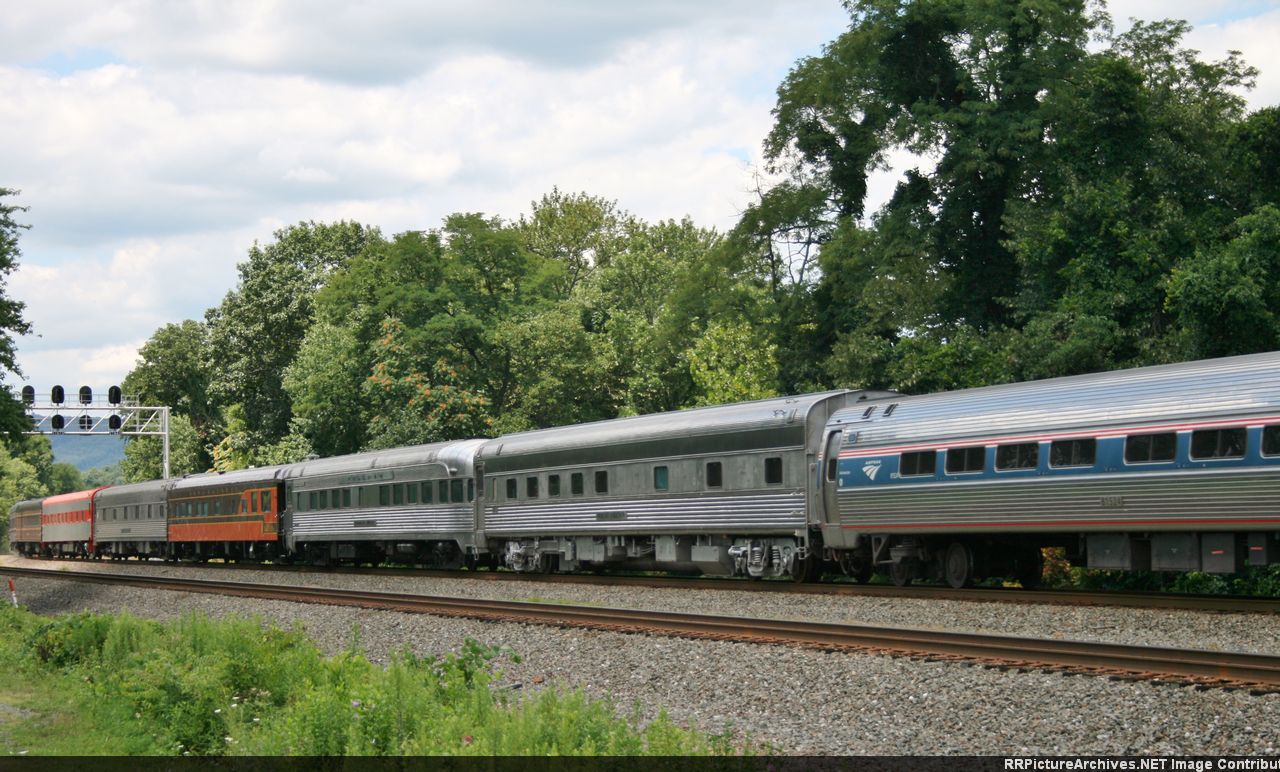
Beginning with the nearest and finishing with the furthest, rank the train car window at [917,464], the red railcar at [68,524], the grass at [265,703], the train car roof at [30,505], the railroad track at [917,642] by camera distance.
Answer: the grass at [265,703], the railroad track at [917,642], the train car window at [917,464], the red railcar at [68,524], the train car roof at [30,505]

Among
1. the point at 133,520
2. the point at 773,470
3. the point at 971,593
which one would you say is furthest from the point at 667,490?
the point at 133,520

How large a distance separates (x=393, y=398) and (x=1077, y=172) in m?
31.6

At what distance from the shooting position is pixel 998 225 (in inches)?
1683

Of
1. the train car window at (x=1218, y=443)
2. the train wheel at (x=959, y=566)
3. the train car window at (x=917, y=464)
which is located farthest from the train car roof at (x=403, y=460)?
the train car window at (x=1218, y=443)

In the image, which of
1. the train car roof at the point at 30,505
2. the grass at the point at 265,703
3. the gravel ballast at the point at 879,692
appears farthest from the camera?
the train car roof at the point at 30,505

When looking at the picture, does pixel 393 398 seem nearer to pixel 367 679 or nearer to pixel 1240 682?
pixel 367 679

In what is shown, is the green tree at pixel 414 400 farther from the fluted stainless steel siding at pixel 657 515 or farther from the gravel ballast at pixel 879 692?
the gravel ballast at pixel 879 692

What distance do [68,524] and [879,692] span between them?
65.1m

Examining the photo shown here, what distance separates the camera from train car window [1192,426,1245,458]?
18.1 m

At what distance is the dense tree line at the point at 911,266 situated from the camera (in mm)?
34531

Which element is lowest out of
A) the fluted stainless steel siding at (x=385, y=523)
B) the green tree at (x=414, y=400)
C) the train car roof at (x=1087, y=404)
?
the fluted stainless steel siding at (x=385, y=523)

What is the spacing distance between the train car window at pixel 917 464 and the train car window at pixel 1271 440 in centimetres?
582

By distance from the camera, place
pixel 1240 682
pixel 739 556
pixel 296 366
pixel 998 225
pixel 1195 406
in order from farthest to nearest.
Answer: pixel 296 366 < pixel 998 225 < pixel 739 556 < pixel 1195 406 < pixel 1240 682

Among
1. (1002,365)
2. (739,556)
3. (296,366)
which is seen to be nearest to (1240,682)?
(739,556)
